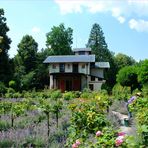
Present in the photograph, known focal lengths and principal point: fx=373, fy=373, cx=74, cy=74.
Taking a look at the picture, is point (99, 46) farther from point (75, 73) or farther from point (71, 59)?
point (75, 73)

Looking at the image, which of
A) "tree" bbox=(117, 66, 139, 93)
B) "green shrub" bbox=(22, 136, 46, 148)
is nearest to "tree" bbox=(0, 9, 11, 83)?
"tree" bbox=(117, 66, 139, 93)

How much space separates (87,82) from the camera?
171 ft

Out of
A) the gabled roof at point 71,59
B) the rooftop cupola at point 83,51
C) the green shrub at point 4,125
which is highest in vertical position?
the rooftop cupola at point 83,51

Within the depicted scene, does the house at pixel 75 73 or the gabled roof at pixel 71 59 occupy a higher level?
the gabled roof at pixel 71 59

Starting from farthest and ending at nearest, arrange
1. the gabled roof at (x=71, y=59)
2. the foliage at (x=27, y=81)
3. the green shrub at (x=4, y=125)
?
the gabled roof at (x=71, y=59) → the foliage at (x=27, y=81) → the green shrub at (x=4, y=125)

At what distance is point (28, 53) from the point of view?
54.7 meters

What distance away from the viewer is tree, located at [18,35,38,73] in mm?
54406

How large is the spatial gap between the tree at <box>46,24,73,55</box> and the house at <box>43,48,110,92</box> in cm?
1319

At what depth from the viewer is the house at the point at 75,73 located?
50.2 metres

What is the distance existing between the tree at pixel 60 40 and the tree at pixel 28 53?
34.8 feet

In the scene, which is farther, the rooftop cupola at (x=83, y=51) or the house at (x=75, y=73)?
the rooftop cupola at (x=83, y=51)

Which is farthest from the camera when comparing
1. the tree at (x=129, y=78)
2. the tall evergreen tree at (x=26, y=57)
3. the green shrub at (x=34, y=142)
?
the tall evergreen tree at (x=26, y=57)

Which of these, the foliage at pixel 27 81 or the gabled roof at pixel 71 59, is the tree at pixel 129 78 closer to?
the gabled roof at pixel 71 59

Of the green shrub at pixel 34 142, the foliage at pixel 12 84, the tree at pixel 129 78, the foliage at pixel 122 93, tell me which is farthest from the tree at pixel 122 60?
the green shrub at pixel 34 142
